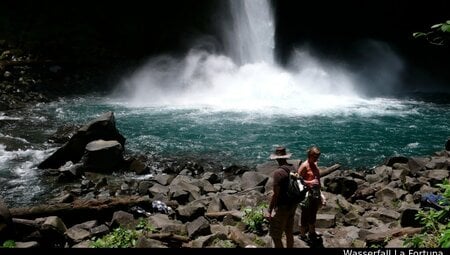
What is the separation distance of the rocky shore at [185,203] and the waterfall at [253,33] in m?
22.2

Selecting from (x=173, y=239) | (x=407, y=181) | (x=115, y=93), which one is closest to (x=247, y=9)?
(x=115, y=93)

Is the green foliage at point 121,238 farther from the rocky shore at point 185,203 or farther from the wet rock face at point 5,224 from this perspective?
the wet rock face at point 5,224

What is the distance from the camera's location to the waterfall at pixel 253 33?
35.9m

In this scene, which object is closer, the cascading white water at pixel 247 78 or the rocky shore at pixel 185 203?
the rocky shore at pixel 185 203

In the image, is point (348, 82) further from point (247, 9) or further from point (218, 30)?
point (218, 30)

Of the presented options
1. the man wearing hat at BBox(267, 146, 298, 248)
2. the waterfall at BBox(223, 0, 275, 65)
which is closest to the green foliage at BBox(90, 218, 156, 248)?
the man wearing hat at BBox(267, 146, 298, 248)

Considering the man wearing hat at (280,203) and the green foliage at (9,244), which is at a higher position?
the man wearing hat at (280,203)

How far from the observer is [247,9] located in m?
36.8

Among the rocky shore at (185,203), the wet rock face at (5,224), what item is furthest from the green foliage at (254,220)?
the wet rock face at (5,224)

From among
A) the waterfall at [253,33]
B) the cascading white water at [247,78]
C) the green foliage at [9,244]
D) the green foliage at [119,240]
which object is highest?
the waterfall at [253,33]

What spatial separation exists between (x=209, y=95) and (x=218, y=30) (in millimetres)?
13694

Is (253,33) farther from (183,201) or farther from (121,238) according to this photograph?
(121,238)

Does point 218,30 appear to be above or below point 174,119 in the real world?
above

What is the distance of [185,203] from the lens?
35.1ft
